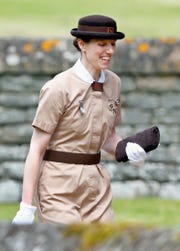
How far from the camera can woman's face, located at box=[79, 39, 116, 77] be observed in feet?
18.5

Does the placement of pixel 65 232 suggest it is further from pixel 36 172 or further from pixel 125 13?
pixel 125 13

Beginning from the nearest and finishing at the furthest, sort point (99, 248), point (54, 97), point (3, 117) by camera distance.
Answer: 1. point (99, 248)
2. point (54, 97)
3. point (3, 117)

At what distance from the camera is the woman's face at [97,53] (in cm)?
564

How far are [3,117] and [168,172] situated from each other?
58.9 inches

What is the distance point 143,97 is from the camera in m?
9.82

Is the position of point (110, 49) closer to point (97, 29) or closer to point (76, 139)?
point (97, 29)

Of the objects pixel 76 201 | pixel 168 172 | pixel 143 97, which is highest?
pixel 76 201

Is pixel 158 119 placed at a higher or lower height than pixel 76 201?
lower

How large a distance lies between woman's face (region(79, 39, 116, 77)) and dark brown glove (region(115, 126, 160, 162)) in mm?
404

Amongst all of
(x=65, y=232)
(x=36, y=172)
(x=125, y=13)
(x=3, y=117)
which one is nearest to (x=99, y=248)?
(x=65, y=232)

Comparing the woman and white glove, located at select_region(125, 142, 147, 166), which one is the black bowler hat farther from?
white glove, located at select_region(125, 142, 147, 166)

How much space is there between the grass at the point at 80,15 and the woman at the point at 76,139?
4.77 metres

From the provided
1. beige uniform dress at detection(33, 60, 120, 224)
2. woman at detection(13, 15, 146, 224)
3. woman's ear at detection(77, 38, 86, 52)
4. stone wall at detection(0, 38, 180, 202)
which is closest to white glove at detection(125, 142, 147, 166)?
woman at detection(13, 15, 146, 224)

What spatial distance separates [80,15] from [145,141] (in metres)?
6.53
